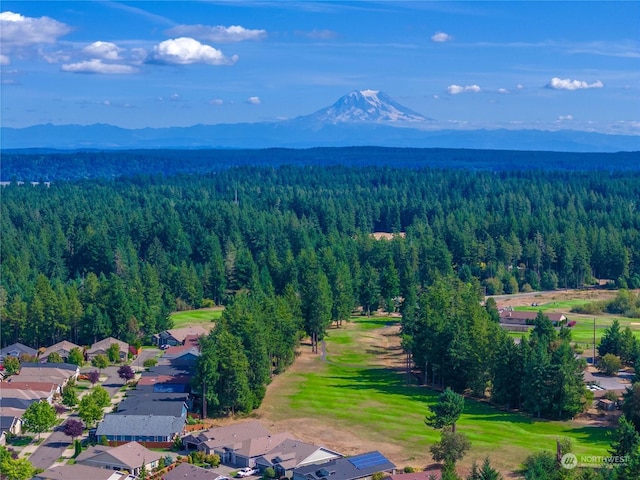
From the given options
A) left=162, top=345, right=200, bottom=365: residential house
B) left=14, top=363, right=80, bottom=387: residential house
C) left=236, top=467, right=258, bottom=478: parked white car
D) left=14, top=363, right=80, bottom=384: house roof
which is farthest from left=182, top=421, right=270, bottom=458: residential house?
left=14, top=363, right=80, bottom=384: house roof

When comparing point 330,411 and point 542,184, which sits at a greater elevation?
point 542,184

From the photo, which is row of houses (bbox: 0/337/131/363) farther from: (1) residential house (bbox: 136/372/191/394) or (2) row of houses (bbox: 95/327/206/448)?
(1) residential house (bbox: 136/372/191/394)

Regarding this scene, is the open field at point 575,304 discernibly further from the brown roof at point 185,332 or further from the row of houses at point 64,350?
the row of houses at point 64,350

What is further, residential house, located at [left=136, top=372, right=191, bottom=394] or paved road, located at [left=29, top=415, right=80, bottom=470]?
residential house, located at [left=136, top=372, right=191, bottom=394]

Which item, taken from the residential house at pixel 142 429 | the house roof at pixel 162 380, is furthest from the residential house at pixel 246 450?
the house roof at pixel 162 380

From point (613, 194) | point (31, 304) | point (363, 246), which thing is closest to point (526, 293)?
point (363, 246)

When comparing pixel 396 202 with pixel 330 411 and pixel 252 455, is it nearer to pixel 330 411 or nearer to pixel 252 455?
pixel 330 411

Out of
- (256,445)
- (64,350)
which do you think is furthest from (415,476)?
(64,350)
